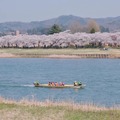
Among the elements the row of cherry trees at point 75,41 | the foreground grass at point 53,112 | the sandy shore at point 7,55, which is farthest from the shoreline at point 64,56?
the foreground grass at point 53,112

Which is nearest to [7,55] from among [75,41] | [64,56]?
[64,56]

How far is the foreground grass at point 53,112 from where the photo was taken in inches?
620

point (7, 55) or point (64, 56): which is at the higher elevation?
point (7, 55)

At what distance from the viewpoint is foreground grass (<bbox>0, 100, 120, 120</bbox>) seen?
15.8 m

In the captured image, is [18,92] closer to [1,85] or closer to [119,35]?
[1,85]

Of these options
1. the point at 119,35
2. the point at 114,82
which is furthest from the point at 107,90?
the point at 119,35

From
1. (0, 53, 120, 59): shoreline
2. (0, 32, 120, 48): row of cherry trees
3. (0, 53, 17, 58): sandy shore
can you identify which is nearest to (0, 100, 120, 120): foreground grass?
(0, 53, 120, 59): shoreline

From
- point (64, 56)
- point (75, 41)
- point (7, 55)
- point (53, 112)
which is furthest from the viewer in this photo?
point (75, 41)

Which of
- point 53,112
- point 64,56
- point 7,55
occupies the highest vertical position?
point 53,112

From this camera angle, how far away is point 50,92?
3769 centimetres

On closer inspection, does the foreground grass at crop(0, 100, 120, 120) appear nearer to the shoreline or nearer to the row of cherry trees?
the shoreline

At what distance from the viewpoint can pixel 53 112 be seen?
1642 cm

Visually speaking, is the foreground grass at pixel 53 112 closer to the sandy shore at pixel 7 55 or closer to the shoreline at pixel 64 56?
the shoreline at pixel 64 56

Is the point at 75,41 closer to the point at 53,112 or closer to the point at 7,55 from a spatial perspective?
the point at 7,55
